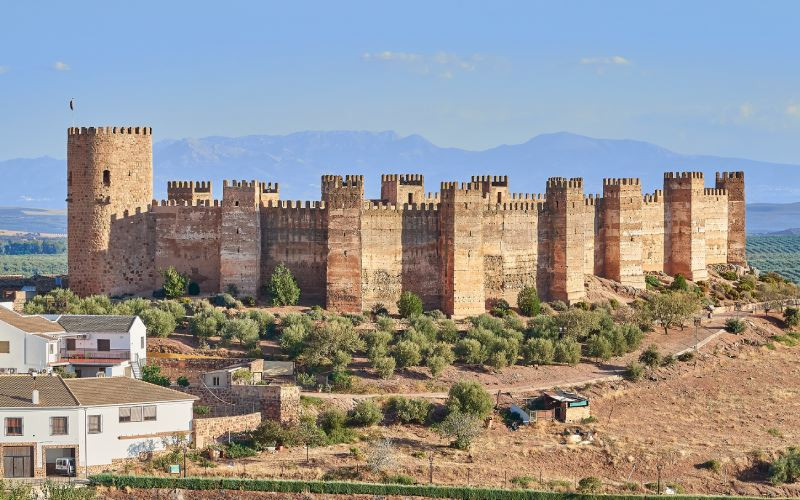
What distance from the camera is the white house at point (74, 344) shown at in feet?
133

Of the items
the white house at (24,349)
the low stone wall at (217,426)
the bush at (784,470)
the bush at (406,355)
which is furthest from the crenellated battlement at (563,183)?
the white house at (24,349)

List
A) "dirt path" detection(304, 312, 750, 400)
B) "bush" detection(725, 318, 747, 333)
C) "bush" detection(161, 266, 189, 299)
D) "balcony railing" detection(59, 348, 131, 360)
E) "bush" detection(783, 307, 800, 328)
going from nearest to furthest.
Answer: "balcony railing" detection(59, 348, 131, 360) < "dirt path" detection(304, 312, 750, 400) < "bush" detection(161, 266, 189, 299) < "bush" detection(725, 318, 747, 333) < "bush" detection(783, 307, 800, 328)

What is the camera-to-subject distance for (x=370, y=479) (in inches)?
1404

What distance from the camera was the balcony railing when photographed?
41.7 metres

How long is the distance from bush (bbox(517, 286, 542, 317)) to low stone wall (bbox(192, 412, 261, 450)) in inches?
626

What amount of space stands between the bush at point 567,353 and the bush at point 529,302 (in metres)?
4.95

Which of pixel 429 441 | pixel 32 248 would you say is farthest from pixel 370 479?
pixel 32 248

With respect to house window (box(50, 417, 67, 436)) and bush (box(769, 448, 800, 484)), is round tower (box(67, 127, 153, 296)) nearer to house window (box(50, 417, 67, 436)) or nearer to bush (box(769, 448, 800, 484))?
house window (box(50, 417, 67, 436))

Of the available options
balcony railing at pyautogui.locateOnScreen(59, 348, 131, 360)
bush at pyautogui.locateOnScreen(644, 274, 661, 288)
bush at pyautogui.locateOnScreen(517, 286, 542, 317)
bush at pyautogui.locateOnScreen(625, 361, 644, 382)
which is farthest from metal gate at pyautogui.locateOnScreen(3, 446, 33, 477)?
bush at pyautogui.locateOnScreen(644, 274, 661, 288)

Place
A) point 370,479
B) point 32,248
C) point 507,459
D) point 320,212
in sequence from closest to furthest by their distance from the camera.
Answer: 1. point 370,479
2. point 507,459
3. point 320,212
4. point 32,248

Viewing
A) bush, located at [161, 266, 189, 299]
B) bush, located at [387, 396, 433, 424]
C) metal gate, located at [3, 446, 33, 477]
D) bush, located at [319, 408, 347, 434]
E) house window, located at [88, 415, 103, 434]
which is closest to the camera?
metal gate, located at [3, 446, 33, 477]

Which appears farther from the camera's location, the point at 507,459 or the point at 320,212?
the point at 320,212

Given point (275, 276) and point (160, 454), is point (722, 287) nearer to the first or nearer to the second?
point (275, 276)

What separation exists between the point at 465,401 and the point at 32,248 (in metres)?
110
